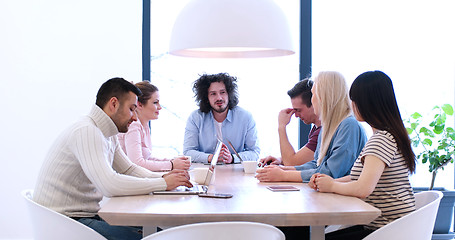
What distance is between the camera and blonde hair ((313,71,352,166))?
291cm

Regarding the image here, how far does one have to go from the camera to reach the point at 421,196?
256 cm

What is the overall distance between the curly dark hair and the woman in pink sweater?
1.93 ft

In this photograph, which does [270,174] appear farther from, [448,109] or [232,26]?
[448,109]

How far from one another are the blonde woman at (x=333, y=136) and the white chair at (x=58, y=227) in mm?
957

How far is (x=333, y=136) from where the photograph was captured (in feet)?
9.42

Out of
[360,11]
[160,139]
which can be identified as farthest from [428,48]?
[160,139]

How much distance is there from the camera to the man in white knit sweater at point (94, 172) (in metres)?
2.31

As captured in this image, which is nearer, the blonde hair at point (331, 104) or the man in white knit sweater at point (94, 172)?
the man in white knit sweater at point (94, 172)

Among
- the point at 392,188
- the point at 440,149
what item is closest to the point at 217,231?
the point at 392,188

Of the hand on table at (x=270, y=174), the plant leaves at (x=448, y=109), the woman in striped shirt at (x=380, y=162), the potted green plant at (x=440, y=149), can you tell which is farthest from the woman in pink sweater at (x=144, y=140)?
the plant leaves at (x=448, y=109)

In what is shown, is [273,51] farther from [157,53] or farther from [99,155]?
[157,53]

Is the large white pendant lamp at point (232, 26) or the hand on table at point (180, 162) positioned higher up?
the large white pendant lamp at point (232, 26)

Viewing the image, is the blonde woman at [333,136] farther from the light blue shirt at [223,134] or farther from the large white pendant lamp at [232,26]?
the light blue shirt at [223,134]

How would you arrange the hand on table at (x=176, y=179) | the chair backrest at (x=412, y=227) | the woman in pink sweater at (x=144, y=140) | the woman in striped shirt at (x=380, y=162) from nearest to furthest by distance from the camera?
the chair backrest at (x=412, y=227) → the woman in striped shirt at (x=380, y=162) → the hand on table at (x=176, y=179) → the woman in pink sweater at (x=144, y=140)
